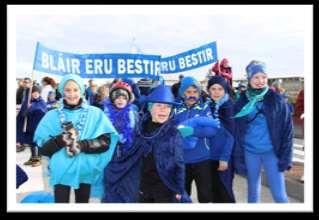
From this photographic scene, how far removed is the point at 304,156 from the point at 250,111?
688 mm

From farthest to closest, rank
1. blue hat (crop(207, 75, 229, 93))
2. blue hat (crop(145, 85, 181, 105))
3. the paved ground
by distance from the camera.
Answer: the paved ground < blue hat (crop(207, 75, 229, 93)) < blue hat (crop(145, 85, 181, 105))

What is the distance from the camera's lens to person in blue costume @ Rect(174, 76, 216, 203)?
5.45 metres

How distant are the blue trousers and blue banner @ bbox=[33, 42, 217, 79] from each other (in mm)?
1036

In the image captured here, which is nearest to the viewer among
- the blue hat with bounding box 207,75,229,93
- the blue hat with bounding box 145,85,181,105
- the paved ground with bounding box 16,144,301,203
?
the blue hat with bounding box 145,85,181,105

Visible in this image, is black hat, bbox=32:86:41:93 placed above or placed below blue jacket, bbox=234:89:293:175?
above

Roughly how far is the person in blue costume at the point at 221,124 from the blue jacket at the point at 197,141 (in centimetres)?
7

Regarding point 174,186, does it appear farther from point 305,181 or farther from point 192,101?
point 305,181

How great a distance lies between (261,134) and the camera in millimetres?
5484

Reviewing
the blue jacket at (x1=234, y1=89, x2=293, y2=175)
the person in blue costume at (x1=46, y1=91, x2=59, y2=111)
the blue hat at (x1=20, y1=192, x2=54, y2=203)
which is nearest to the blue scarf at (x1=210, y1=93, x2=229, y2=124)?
the blue jacket at (x1=234, y1=89, x2=293, y2=175)

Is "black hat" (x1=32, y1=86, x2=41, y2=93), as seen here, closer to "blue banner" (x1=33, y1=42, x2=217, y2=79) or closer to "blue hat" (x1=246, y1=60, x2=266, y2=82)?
"blue banner" (x1=33, y1=42, x2=217, y2=79)

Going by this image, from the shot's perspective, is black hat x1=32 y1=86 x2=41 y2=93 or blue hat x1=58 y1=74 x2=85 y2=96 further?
black hat x1=32 y1=86 x2=41 y2=93

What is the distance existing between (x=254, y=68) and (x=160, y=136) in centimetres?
110

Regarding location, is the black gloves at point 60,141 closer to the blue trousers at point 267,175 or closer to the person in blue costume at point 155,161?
the person in blue costume at point 155,161

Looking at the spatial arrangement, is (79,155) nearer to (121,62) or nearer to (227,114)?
(121,62)
